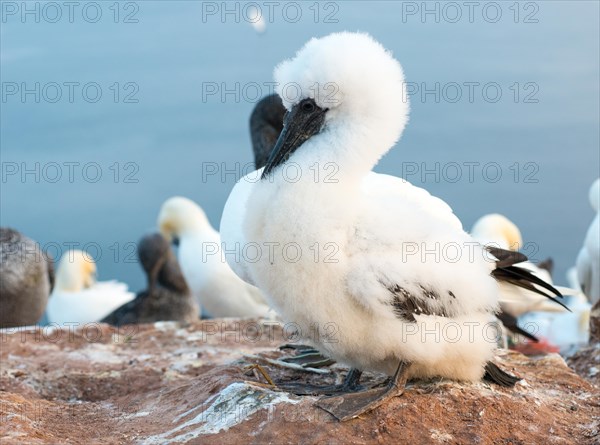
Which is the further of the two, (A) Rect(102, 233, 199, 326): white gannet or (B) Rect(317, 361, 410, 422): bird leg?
(A) Rect(102, 233, 199, 326): white gannet

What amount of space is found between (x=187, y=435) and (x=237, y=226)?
1730mm

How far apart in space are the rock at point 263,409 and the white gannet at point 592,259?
14.2 ft

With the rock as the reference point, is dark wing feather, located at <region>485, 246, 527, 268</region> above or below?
above

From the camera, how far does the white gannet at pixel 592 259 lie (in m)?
11.1

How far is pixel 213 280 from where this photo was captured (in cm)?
1206

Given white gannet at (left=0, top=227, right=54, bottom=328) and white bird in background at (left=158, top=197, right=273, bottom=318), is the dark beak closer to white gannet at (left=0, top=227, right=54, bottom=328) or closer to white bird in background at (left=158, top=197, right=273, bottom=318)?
white gannet at (left=0, top=227, right=54, bottom=328)

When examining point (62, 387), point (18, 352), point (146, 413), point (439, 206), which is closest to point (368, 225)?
point (439, 206)

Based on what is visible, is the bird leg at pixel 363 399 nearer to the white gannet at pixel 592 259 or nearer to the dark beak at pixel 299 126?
the dark beak at pixel 299 126

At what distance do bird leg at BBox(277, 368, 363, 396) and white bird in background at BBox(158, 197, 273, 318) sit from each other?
17.8ft

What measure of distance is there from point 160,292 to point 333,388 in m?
9.11

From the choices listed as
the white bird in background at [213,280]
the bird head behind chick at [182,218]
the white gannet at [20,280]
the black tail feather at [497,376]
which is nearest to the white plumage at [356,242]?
the black tail feather at [497,376]

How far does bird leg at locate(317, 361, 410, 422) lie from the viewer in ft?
17.0

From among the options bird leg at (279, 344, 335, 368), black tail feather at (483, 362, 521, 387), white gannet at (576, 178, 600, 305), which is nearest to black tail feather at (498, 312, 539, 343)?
black tail feather at (483, 362, 521, 387)

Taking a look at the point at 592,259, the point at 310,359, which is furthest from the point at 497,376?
the point at 592,259
